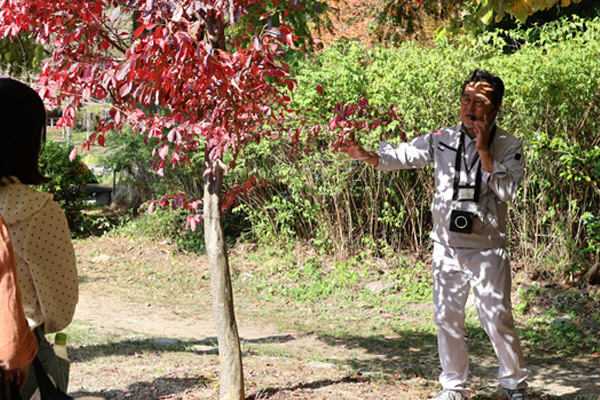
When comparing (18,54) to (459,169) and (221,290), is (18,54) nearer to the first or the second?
(221,290)

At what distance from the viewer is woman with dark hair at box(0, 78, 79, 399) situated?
2.12 m

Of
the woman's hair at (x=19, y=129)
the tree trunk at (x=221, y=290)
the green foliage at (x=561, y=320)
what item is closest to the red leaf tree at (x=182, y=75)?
the tree trunk at (x=221, y=290)

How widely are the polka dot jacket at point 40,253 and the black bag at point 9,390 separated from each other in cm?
25

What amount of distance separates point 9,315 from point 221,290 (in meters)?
2.12

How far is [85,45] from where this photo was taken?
152 inches

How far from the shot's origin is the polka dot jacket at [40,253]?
2.13 metres

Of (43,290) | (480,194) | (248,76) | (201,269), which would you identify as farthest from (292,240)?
(43,290)

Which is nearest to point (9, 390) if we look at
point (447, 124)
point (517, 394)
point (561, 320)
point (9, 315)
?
point (9, 315)

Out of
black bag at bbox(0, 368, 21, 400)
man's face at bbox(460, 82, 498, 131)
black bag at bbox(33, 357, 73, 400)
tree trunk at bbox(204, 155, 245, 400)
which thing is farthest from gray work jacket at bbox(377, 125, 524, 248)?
black bag at bbox(0, 368, 21, 400)

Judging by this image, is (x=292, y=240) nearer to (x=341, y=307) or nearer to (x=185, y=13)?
(x=341, y=307)

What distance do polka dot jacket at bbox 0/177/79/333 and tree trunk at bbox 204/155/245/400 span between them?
5.45ft

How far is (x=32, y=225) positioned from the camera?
6.98 ft

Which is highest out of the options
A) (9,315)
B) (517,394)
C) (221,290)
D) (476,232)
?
(9,315)

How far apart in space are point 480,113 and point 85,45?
2.35 m
